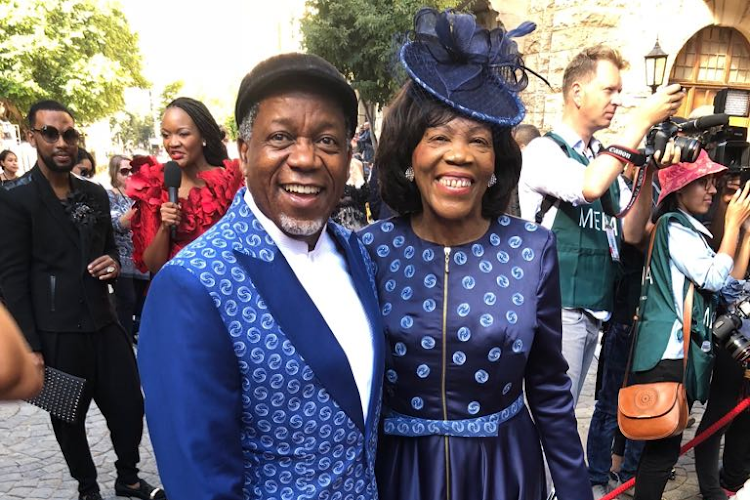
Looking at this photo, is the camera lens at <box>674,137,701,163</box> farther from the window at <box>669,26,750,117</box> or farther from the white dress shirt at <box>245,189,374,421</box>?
the window at <box>669,26,750,117</box>

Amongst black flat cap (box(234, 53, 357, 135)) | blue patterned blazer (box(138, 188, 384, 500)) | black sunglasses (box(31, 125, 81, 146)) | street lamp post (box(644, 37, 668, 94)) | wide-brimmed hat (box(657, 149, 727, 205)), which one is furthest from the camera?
street lamp post (box(644, 37, 668, 94))

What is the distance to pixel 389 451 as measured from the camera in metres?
1.73

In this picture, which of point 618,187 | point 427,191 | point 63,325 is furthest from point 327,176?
point 63,325

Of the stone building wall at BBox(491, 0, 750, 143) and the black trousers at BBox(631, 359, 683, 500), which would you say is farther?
the stone building wall at BBox(491, 0, 750, 143)

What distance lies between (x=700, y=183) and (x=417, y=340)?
2028 mm

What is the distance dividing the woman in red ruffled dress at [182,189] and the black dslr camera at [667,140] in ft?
6.83

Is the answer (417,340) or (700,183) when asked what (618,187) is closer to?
(700,183)

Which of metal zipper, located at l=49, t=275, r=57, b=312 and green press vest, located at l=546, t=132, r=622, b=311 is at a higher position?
green press vest, located at l=546, t=132, r=622, b=311

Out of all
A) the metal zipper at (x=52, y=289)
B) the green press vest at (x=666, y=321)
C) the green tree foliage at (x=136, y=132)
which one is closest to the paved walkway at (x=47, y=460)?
the green press vest at (x=666, y=321)

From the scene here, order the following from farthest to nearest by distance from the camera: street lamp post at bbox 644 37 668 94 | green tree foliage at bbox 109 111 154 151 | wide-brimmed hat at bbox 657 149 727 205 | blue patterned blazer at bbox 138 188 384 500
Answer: green tree foliage at bbox 109 111 154 151, street lamp post at bbox 644 37 668 94, wide-brimmed hat at bbox 657 149 727 205, blue patterned blazer at bbox 138 188 384 500

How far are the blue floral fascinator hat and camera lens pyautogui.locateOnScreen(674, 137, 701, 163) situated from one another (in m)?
1.35

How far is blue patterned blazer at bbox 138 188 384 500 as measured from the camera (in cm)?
114

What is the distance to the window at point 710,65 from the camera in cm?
855

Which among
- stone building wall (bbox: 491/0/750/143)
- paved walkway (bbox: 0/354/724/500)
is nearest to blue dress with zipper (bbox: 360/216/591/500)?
paved walkway (bbox: 0/354/724/500)
